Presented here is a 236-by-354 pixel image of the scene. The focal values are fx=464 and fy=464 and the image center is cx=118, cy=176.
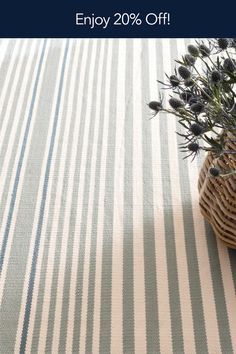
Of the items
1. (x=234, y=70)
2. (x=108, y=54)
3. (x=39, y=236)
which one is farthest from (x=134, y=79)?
(x=234, y=70)

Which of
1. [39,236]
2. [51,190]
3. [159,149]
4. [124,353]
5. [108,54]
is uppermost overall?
[108,54]

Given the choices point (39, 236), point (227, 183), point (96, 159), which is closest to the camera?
point (227, 183)

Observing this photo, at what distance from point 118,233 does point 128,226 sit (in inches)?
1.0

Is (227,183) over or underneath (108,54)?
underneath

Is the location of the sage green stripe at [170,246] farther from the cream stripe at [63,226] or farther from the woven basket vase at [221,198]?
the cream stripe at [63,226]

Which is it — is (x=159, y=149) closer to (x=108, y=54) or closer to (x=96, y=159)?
(x=96, y=159)

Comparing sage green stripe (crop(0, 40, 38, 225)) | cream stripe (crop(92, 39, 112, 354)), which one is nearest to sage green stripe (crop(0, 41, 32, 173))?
sage green stripe (crop(0, 40, 38, 225))

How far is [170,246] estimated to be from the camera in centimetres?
89

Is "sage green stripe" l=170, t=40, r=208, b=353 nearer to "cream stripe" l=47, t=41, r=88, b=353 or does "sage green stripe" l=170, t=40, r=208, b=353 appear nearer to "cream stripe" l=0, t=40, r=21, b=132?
"cream stripe" l=47, t=41, r=88, b=353

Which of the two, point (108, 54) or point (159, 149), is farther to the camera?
point (108, 54)

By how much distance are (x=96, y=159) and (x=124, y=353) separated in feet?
1.46

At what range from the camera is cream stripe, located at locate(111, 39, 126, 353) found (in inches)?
31.0

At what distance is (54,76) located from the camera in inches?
49.9

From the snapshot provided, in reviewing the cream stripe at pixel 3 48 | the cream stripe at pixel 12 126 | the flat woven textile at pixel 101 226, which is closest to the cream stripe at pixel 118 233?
the flat woven textile at pixel 101 226
